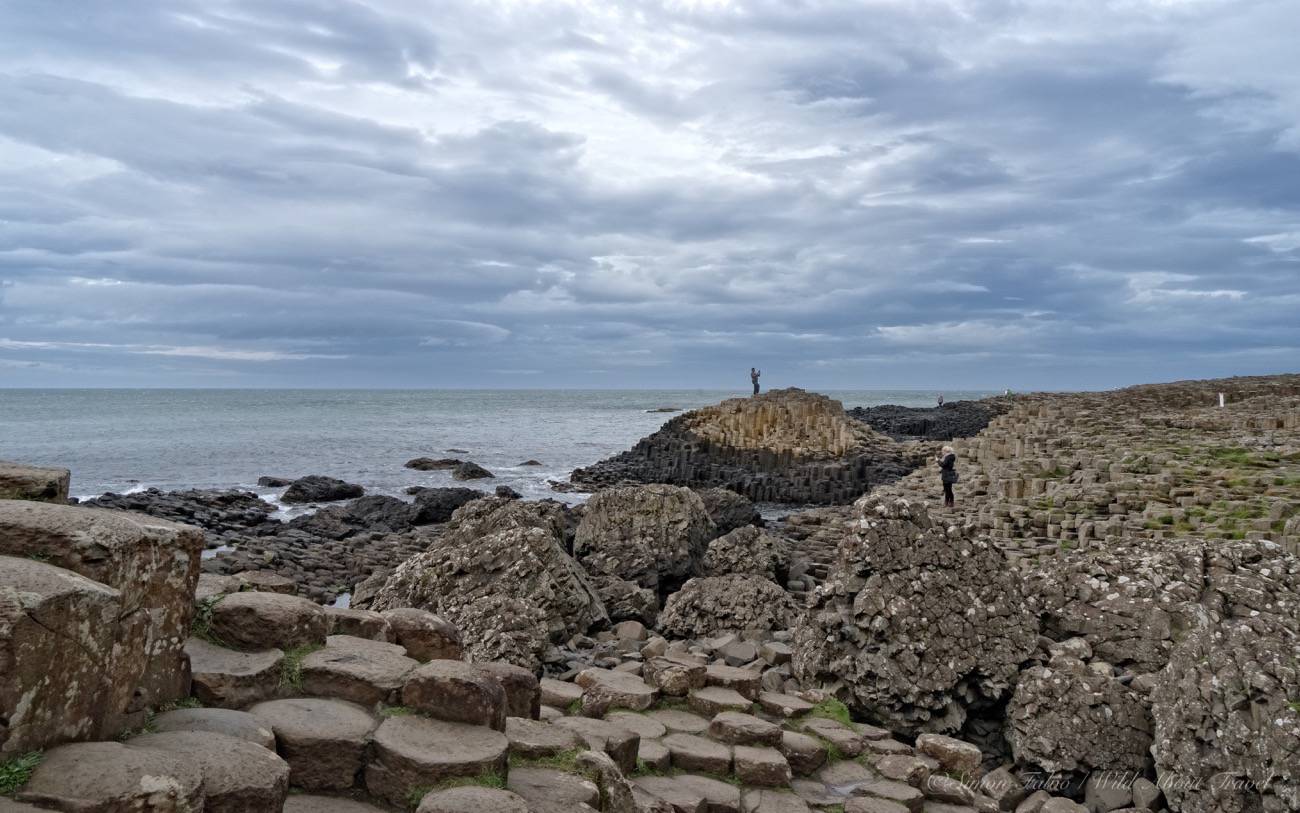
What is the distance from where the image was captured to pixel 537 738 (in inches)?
251

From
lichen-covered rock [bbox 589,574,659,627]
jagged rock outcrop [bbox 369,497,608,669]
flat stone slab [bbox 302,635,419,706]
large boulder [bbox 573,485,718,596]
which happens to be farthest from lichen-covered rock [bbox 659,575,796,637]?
flat stone slab [bbox 302,635,419,706]

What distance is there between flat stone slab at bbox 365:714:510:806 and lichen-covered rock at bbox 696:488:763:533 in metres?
19.0

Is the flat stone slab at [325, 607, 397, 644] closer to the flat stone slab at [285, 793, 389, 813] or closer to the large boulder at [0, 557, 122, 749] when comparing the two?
the flat stone slab at [285, 793, 389, 813]

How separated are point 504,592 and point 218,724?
22.5 ft

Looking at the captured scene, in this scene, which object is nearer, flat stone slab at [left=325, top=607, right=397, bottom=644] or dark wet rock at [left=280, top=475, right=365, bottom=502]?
flat stone slab at [left=325, top=607, right=397, bottom=644]

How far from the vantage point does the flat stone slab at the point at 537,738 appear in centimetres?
621

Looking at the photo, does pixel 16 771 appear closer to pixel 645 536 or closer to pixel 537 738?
pixel 537 738

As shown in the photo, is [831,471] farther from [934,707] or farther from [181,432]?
[181,432]

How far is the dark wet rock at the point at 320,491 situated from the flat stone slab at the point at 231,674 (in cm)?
3404

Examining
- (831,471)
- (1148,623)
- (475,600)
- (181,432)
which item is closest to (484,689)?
(475,600)

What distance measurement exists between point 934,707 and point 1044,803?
1.45 m

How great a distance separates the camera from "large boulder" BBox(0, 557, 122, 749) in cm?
404

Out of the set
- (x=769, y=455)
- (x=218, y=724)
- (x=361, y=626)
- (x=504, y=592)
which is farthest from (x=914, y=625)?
(x=769, y=455)

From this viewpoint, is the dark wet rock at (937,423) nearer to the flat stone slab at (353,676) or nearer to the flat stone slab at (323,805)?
the flat stone slab at (353,676)
